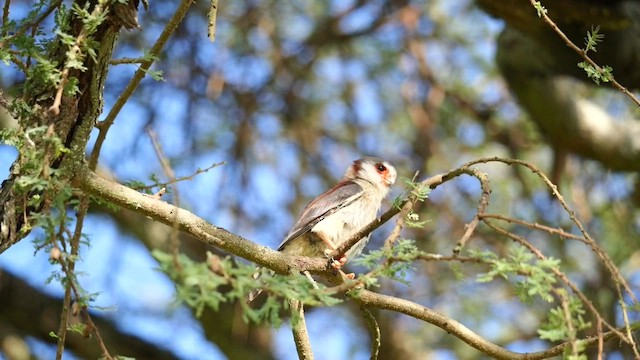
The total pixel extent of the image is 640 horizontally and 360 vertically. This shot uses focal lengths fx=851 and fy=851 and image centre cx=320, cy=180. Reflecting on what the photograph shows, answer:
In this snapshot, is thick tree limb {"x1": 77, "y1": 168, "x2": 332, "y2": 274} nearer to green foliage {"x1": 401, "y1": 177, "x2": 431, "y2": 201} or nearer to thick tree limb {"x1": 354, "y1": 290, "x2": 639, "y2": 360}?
thick tree limb {"x1": 354, "y1": 290, "x2": 639, "y2": 360}

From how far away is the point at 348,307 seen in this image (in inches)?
299

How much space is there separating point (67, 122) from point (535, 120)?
12.9ft

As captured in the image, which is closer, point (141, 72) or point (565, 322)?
point (565, 322)

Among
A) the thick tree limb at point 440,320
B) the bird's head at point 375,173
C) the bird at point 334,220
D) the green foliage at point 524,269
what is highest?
the bird's head at point 375,173

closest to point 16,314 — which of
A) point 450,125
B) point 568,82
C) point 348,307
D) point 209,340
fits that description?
point 209,340

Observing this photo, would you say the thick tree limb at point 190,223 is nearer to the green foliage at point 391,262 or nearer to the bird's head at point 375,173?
the green foliage at point 391,262

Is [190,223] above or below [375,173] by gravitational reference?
below

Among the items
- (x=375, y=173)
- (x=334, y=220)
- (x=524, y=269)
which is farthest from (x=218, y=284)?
(x=375, y=173)

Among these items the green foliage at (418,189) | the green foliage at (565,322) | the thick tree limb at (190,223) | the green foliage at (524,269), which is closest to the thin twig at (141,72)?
the thick tree limb at (190,223)

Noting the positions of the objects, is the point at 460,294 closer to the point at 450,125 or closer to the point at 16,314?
the point at 450,125

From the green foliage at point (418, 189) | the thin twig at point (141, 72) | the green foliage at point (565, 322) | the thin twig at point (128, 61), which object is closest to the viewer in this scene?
the green foliage at point (565, 322)

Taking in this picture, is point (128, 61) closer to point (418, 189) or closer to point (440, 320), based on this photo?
point (418, 189)

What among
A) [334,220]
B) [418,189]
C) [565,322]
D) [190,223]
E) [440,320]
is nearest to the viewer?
[565,322]

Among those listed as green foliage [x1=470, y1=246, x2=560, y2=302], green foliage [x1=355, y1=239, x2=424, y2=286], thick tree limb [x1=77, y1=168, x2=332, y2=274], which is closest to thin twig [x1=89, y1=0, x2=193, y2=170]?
thick tree limb [x1=77, y1=168, x2=332, y2=274]
